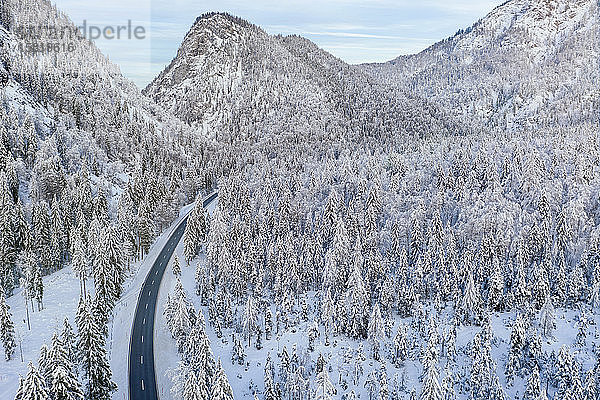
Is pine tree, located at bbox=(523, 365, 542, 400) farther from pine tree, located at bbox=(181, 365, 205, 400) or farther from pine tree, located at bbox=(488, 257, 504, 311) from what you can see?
pine tree, located at bbox=(181, 365, 205, 400)

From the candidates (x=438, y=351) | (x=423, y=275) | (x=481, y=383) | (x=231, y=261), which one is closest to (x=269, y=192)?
(x=231, y=261)

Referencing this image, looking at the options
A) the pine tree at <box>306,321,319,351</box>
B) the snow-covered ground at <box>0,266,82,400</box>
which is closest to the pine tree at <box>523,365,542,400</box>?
the pine tree at <box>306,321,319,351</box>

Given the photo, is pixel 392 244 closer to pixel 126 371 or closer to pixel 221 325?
pixel 221 325

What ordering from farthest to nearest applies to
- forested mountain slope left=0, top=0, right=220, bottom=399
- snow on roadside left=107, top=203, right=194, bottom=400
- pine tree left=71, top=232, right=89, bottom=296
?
1. pine tree left=71, top=232, right=89, bottom=296
2. snow on roadside left=107, top=203, right=194, bottom=400
3. forested mountain slope left=0, top=0, right=220, bottom=399

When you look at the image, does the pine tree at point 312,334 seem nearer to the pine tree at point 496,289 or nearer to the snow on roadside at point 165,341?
the snow on roadside at point 165,341

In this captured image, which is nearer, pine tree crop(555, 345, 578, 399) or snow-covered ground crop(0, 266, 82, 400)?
pine tree crop(555, 345, 578, 399)

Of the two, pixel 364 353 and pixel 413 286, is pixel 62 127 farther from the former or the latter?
pixel 364 353

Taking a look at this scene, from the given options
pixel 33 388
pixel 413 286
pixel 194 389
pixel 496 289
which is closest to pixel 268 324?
pixel 413 286

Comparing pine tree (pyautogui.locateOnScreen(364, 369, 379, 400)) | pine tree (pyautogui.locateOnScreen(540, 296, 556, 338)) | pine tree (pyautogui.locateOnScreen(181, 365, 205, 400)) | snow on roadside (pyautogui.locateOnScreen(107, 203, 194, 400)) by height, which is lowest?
pine tree (pyautogui.locateOnScreen(364, 369, 379, 400))

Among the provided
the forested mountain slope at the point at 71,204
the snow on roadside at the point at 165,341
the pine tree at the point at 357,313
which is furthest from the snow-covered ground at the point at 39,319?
the pine tree at the point at 357,313
